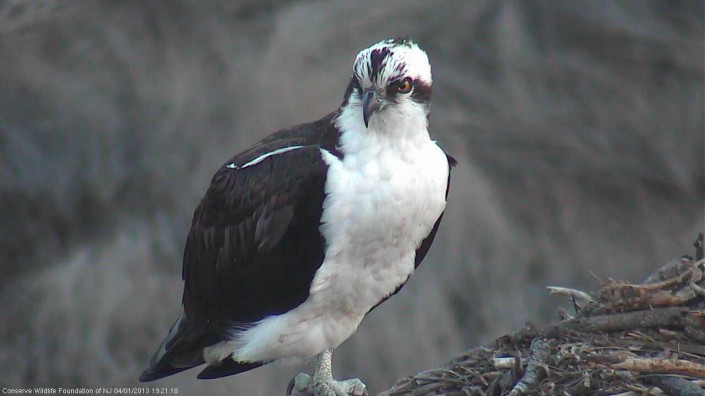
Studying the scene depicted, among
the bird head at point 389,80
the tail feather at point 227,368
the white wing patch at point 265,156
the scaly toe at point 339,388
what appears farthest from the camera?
the tail feather at point 227,368

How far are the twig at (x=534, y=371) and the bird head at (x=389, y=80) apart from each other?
948mm

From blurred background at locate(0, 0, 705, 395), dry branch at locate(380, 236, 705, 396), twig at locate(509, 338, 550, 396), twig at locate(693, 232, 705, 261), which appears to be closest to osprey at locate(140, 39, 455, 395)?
dry branch at locate(380, 236, 705, 396)

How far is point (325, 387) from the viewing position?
426cm

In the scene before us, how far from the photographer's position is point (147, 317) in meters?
7.00

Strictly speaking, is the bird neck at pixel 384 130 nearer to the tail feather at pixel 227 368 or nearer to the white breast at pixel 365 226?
the white breast at pixel 365 226

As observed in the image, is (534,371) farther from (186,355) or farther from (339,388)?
(186,355)

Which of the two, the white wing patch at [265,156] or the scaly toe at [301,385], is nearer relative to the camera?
the white wing patch at [265,156]

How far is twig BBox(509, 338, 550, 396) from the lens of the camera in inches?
145

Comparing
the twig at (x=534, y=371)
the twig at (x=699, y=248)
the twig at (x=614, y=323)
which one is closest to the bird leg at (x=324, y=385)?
the twig at (x=614, y=323)

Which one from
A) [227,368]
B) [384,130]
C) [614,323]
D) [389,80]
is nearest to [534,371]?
[614,323]

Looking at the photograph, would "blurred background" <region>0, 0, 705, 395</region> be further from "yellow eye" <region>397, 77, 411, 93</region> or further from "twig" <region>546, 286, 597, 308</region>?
"yellow eye" <region>397, 77, 411, 93</region>

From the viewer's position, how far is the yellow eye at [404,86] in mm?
3758

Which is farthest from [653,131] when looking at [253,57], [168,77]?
[168,77]

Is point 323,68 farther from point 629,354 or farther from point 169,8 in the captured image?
point 629,354
